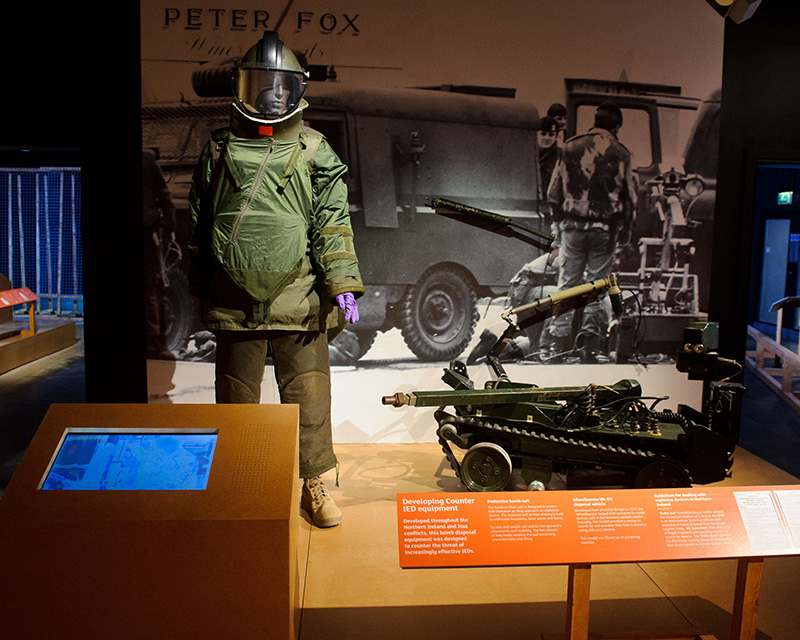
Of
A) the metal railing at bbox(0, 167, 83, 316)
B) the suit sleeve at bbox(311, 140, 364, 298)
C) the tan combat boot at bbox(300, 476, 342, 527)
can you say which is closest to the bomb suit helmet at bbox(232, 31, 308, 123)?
the suit sleeve at bbox(311, 140, 364, 298)

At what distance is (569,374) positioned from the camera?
14.8 ft

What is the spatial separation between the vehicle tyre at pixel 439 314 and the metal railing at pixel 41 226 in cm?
582

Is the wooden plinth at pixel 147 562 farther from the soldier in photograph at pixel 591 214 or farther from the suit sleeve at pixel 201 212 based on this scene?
the soldier in photograph at pixel 591 214

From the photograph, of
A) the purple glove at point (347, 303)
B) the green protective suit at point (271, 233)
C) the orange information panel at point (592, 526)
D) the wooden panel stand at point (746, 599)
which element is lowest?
the wooden panel stand at point (746, 599)

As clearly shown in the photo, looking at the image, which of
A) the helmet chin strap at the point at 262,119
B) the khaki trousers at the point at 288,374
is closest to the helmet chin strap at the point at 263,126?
the helmet chin strap at the point at 262,119

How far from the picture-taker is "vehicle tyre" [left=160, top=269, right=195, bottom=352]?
4.21m

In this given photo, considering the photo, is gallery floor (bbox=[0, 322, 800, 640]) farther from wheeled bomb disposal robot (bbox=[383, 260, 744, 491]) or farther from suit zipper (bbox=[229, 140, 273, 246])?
suit zipper (bbox=[229, 140, 273, 246])

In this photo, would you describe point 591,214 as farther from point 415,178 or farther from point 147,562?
point 147,562

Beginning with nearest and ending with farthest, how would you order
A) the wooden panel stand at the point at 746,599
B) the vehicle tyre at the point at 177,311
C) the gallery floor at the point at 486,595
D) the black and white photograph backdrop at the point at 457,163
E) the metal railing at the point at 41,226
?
1. the wooden panel stand at the point at 746,599
2. the gallery floor at the point at 486,595
3. the black and white photograph backdrop at the point at 457,163
4. the vehicle tyre at the point at 177,311
5. the metal railing at the point at 41,226

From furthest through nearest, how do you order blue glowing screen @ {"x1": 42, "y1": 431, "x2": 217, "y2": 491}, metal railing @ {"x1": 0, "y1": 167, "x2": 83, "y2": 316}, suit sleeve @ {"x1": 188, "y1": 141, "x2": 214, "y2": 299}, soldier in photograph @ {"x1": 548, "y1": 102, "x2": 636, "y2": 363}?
metal railing @ {"x1": 0, "y1": 167, "x2": 83, "y2": 316}
soldier in photograph @ {"x1": 548, "y1": 102, "x2": 636, "y2": 363}
suit sleeve @ {"x1": 188, "y1": 141, "x2": 214, "y2": 299}
blue glowing screen @ {"x1": 42, "y1": 431, "x2": 217, "y2": 491}

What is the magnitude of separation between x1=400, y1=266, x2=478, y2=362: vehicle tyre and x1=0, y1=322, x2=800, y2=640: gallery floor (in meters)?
1.27

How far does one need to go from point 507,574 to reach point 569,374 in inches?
79.7

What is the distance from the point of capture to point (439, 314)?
4.39 m

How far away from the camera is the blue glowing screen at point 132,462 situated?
191 centimetres
